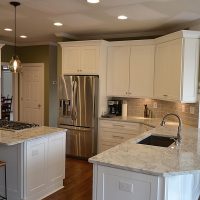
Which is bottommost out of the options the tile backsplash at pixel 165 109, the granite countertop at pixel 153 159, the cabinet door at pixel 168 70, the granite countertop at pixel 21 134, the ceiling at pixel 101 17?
the granite countertop at pixel 153 159

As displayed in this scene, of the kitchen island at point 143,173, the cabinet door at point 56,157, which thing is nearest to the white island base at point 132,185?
the kitchen island at point 143,173

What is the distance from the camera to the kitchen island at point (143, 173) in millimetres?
2064

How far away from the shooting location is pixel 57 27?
5016mm

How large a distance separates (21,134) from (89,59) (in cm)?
245

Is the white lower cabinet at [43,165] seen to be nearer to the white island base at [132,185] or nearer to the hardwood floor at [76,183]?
the hardwood floor at [76,183]

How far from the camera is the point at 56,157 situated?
12.3ft

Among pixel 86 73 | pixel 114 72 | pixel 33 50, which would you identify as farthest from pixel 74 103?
pixel 33 50

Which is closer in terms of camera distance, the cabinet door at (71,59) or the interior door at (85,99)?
the interior door at (85,99)

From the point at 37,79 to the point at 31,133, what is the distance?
→ 4.19m

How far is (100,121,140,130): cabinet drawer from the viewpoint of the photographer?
4992mm

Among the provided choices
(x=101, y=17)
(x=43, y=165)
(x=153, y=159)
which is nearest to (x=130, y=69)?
(x=101, y=17)

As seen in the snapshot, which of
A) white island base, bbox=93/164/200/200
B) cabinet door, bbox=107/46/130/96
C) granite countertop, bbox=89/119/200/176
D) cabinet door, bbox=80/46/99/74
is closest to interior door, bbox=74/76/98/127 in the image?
cabinet door, bbox=80/46/99/74

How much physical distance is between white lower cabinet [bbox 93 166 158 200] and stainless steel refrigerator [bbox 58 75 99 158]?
2.95 meters

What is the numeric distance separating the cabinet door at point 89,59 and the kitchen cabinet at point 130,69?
1.12 ft
